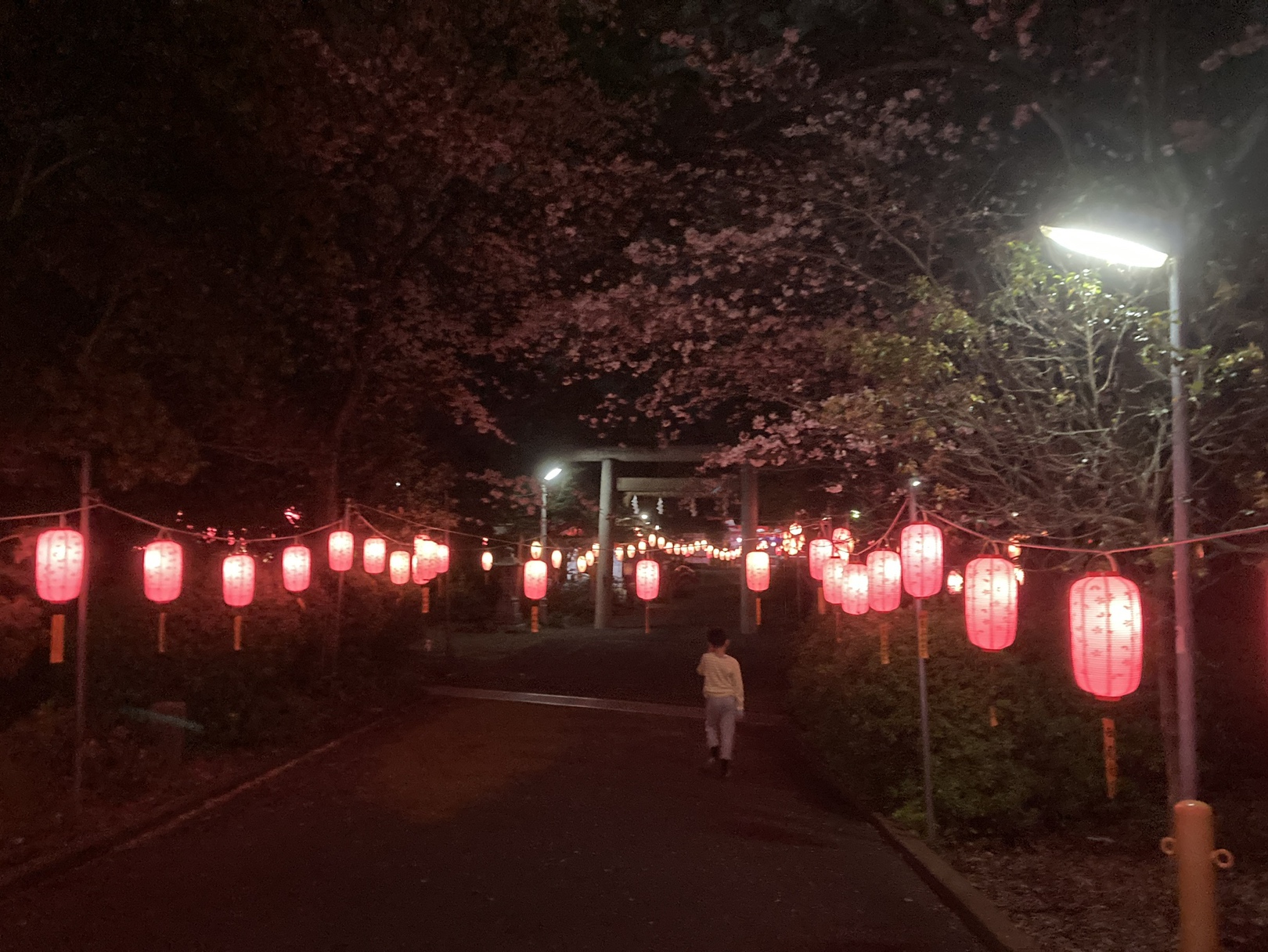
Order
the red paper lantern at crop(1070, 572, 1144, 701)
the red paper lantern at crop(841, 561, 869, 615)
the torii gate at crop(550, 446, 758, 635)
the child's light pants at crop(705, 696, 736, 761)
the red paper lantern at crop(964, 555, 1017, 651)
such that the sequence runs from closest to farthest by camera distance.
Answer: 1. the red paper lantern at crop(1070, 572, 1144, 701)
2. the red paper lantern at crop(964, 555, 1017, 651)
3. the child's light pants at crop(705, 696, 736, 761)
4. the red paper lantern at crop(841, 561, 869, 615)
5. the torii gate at crop(550, 446, 758, 635)

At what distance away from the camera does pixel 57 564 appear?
8.89 meters

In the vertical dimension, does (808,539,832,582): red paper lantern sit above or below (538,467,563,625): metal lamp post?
below

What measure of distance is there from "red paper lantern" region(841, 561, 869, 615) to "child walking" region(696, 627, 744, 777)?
6.90 feet

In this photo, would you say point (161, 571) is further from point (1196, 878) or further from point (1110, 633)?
point (1196, 878)

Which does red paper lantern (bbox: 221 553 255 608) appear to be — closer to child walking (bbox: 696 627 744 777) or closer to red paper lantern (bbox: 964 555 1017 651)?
child walking (bbox: 696 627 744 777)

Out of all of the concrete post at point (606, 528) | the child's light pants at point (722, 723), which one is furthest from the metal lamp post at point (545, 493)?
the child's light pants at point (722, 723)

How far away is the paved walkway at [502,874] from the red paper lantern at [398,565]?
6994 mm

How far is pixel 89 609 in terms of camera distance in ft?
38.2

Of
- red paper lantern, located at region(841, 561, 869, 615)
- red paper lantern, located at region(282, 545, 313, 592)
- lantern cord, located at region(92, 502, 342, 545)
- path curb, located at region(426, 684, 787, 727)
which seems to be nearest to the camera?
lantern cord, located at region(92, 502, 342, 545)

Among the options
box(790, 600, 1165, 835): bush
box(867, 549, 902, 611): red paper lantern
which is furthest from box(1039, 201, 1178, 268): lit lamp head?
box(867, 549, 902, 611): red paper lantern

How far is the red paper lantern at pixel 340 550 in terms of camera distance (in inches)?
621

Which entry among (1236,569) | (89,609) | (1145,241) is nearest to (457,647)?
(89,609)

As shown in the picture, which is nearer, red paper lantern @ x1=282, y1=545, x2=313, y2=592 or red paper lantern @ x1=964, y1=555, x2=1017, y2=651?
red paper lantern @ x1=964, y1=555, x2=1017, y2=651

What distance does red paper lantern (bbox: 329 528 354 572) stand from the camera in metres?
15.8
